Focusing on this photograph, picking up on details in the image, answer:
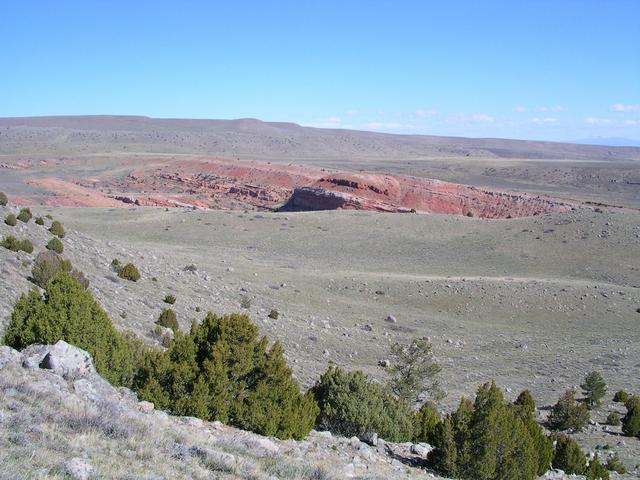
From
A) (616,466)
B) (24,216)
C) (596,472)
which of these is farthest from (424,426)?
(24,216)

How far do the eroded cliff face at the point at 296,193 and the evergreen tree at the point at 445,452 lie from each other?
5042 centimetres

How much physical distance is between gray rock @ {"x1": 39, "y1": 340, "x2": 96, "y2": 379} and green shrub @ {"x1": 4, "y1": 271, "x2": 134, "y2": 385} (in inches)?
28.2

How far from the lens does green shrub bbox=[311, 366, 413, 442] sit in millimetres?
10211

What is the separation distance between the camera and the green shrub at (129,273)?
67.5ft

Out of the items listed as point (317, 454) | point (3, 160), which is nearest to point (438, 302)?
point (317, 454)

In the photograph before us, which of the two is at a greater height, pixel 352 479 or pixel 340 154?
pixel 340 154

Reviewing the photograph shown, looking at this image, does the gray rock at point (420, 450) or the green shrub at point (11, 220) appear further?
the green shrub at point (11, 220)

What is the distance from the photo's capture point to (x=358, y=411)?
10234 millimetres

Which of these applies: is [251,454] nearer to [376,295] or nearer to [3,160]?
[376,295]

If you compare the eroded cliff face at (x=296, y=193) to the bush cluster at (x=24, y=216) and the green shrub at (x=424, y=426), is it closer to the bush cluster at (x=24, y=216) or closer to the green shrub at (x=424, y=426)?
the bush cluster at (x=24, y=216)

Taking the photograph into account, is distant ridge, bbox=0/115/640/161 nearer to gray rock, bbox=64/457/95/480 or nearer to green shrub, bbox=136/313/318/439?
green shrub, bbox=136/313/318/439

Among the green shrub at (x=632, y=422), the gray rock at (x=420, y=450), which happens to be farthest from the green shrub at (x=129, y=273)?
the green shrub at (x=632, y=422)

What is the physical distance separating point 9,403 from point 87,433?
0.98 meters

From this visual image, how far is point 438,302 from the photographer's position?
27531mm
